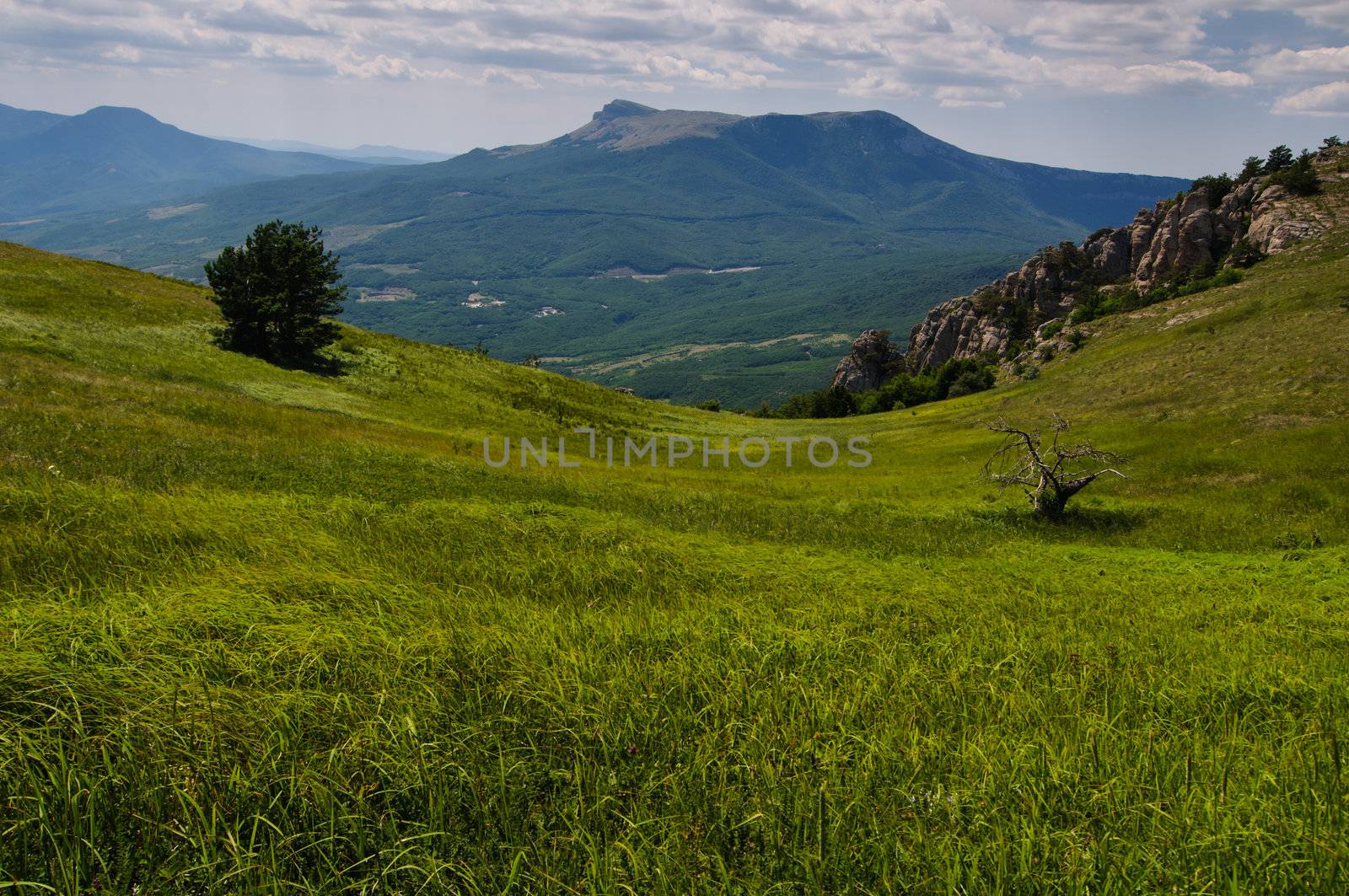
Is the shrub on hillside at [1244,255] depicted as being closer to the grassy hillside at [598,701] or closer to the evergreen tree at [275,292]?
the grassy hillside at [598,701]

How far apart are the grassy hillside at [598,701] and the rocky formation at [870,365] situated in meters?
129

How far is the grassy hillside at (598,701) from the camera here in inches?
145

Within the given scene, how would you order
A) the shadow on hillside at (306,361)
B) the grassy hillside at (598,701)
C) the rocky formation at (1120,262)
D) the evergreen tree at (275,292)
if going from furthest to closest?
the rocky formation at (1120,262), the shadow on hillside at (306,361), the evergreen tree at (275,292), the grassy hillside at (598,701)

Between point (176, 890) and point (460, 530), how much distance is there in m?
8.54

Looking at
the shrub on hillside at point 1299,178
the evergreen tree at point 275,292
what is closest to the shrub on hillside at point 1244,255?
the shrub on hillside at point 1299,178

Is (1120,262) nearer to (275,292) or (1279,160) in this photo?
(1279,160)

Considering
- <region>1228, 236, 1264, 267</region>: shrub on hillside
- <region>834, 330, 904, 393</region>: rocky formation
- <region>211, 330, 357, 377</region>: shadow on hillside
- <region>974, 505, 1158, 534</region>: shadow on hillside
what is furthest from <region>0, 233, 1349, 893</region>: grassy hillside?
<region>834, 330, 904, 393</region>: rocky formation

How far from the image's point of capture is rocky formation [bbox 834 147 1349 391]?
Answer: 8181 cm

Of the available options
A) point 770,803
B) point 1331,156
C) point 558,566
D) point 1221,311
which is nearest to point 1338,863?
point 770,803

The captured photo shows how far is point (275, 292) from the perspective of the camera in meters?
44.2

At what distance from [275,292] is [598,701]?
47.9 m

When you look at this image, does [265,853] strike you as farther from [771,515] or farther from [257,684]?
[771,515]

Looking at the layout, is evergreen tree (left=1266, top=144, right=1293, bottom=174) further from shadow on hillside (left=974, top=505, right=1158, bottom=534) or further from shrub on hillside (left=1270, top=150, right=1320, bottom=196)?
shadow on hillside (left=974, top=505, right=1158, bottom=534)

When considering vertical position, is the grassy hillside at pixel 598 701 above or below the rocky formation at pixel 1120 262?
below
